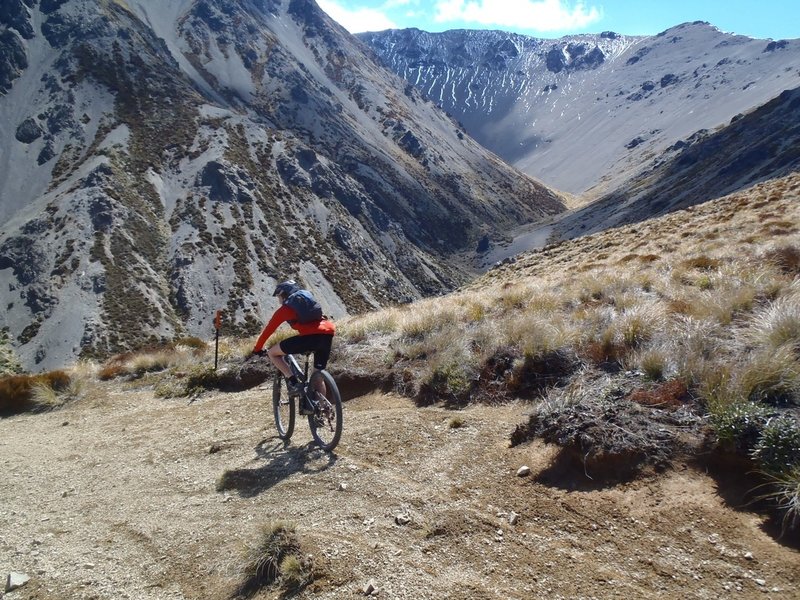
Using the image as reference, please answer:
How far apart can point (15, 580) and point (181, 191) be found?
98.7 metres

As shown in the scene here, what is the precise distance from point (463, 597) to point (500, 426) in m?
3.15

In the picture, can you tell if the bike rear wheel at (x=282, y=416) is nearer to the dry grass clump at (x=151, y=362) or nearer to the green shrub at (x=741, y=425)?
the green shrub at (x=741, y=425)

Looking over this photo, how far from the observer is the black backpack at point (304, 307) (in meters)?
7.21

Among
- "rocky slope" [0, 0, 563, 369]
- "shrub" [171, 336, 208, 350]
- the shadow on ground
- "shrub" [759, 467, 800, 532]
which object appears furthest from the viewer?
"rocky slope" [0, 0, 563, 369]

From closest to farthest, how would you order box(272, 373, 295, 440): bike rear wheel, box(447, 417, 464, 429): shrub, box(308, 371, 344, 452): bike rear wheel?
box(308, 371, 344, 452): bike rear wheel < box(447, 417, 464, 429): shrub < box(272, 373, 295, 440): bike rear wheel

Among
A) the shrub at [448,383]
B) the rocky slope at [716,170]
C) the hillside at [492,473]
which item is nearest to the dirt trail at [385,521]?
the hillside at [492,473]

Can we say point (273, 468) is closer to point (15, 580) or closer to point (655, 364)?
point (15, 580)

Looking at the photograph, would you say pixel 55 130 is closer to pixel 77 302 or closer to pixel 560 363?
pixel 77 302

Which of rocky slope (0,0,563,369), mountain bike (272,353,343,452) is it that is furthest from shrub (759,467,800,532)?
rocky slope (0,0,563,369)

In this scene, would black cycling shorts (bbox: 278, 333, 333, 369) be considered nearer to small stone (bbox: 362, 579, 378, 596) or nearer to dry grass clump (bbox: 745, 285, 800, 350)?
small stone (bbox: 362, 579, 378, 596)

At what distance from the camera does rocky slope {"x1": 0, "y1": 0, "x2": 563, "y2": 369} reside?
71500mm

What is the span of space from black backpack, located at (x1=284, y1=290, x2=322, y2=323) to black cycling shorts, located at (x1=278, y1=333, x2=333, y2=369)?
252 mm

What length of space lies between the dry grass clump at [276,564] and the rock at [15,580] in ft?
7.93

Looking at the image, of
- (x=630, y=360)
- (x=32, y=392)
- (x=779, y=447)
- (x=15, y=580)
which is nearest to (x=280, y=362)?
(x=15, y=580)
